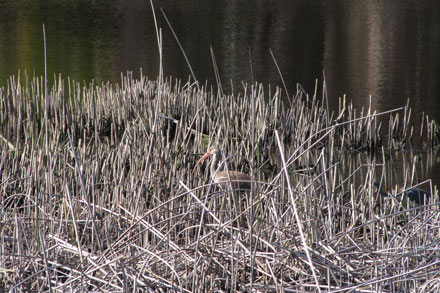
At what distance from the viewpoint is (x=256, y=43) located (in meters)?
22.0

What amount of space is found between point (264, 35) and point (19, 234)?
2082 centimetres

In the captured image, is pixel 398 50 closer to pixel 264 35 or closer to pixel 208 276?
pixel 264 35

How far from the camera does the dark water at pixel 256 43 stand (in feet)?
52.1

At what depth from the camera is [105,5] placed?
31.0 metres

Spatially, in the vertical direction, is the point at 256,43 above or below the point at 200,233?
below

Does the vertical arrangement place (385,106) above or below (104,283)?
below

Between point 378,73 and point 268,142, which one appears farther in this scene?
point 378,73

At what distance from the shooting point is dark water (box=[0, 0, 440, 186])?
52.1 feet

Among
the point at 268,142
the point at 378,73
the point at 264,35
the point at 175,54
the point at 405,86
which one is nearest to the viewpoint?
the point at 268,142

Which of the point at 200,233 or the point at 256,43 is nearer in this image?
the point at 200,233

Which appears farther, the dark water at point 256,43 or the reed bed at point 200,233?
the dark water at point 256,43

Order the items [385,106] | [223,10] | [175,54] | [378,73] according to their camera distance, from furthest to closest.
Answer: [223,10] → [175,54] → [378,73] → [385,106]

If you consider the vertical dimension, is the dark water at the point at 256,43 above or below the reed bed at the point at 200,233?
below

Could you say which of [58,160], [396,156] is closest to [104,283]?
[58,160]
